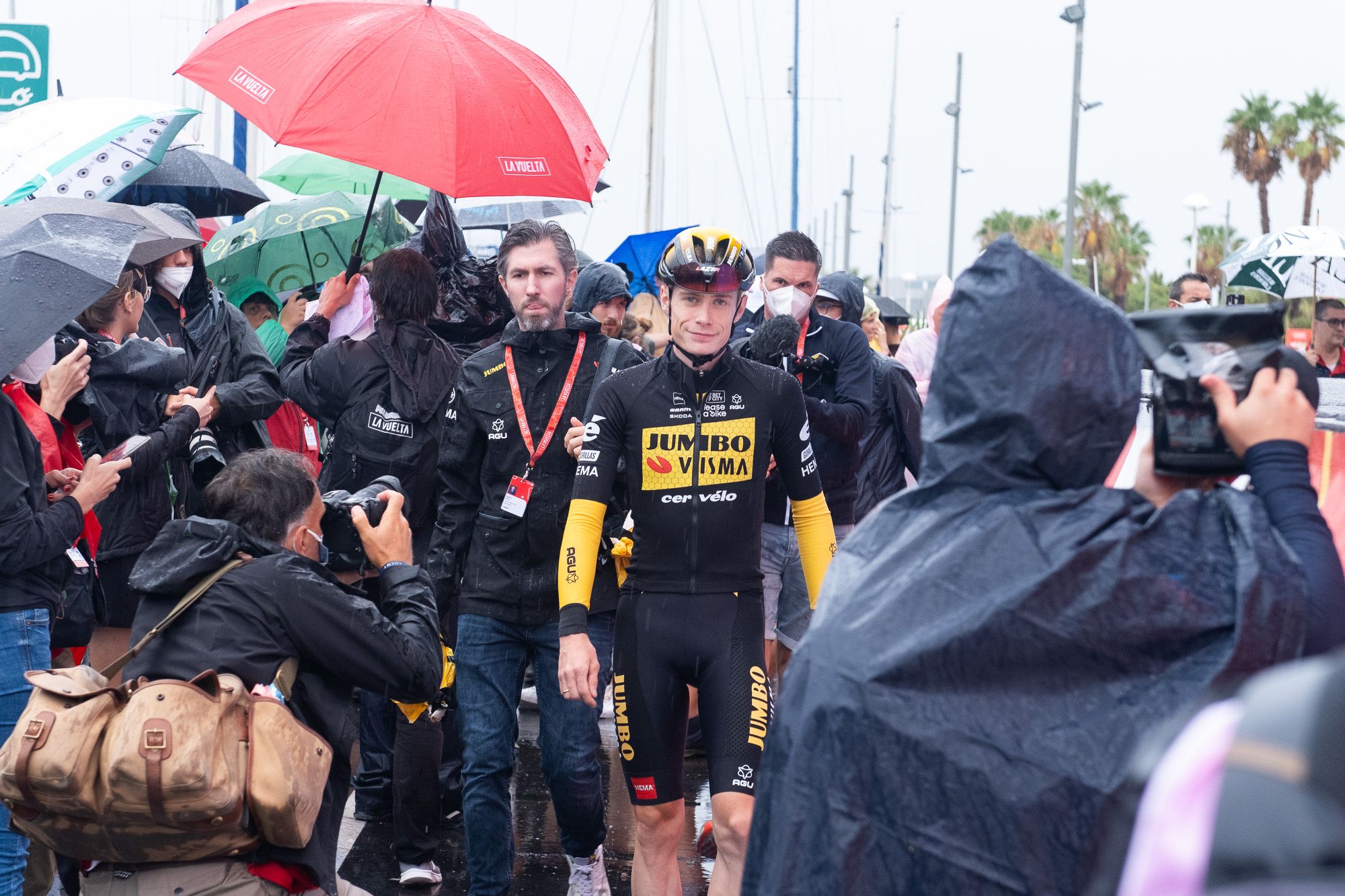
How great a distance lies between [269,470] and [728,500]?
1426mm

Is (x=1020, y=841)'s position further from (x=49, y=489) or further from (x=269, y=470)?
(x=49, y=489)

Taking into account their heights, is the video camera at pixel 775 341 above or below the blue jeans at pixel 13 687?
above

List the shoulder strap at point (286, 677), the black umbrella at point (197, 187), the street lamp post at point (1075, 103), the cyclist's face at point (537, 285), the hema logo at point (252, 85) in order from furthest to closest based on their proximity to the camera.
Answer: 1. the street lamp post at point (1075, 103)
2. the black umbrella at point (197, 187)
3. the hema logo at point (252, 85)
4. the cyclist's face at point (537, 285)
5. the shoulder strap at point (286, 677)

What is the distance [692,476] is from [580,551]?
43 centimetres

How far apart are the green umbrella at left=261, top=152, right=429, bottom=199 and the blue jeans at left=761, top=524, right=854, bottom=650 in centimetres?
591

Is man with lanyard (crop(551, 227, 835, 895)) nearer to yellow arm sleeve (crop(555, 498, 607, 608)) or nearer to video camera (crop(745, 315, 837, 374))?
yellow arm sleeve (crop(555, 498, 607, 608))

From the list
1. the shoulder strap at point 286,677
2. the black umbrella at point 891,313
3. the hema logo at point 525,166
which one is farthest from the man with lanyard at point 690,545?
the black umbrella at point 891,313

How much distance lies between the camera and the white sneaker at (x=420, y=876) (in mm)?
5418

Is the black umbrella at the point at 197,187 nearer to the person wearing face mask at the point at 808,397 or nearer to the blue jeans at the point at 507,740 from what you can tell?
the person wearing face mask at the point at 808,397

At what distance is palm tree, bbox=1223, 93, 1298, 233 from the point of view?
2199 inches

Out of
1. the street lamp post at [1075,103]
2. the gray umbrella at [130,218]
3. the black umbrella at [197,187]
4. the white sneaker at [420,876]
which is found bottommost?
the white sneaker at [420,876]

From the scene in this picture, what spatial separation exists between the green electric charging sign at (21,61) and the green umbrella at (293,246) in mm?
1976

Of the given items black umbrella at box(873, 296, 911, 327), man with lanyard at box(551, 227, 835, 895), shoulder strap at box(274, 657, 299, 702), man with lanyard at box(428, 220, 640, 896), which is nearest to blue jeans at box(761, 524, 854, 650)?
man with lanyard at box(428, 220, 640, 896)

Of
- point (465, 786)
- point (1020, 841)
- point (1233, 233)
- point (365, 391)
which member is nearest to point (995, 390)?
point (1020, 841)
